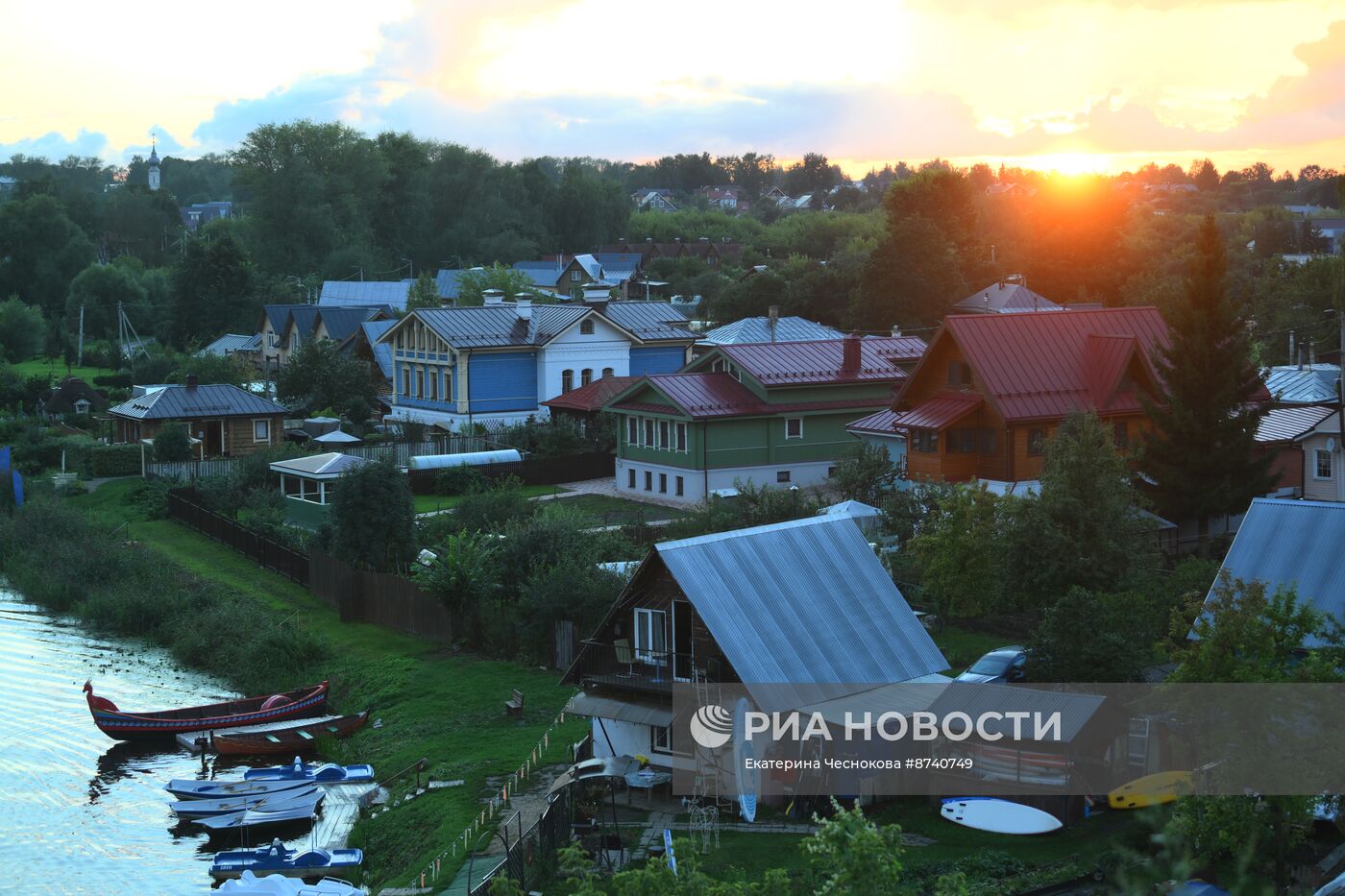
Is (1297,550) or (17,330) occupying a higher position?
(17,330)

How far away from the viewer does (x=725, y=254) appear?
15888 cm

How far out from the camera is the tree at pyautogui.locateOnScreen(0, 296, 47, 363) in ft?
361

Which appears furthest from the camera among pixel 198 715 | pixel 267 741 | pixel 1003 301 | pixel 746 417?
pixel 1003 301

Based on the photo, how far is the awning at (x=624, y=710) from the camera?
84.0ft

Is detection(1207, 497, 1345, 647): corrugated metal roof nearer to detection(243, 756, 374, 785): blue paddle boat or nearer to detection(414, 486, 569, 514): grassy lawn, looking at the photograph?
detection(243, 756, 374, 785): blue paddle boat

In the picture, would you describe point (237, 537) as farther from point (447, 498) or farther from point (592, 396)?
point (592, 396)

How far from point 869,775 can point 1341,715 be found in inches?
300

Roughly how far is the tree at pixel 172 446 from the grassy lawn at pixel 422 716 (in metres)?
17.0

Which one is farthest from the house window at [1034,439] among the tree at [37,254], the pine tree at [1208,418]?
the tree at [37,254]

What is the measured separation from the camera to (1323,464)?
4688 cm

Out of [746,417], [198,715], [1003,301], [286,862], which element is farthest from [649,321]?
[286,862]

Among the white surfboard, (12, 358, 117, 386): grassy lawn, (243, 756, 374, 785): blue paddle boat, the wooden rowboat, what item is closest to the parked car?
the white surfboard

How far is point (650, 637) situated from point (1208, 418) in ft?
70.9

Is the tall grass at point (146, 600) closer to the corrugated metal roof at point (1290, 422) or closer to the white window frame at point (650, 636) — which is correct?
the white window frame at point (650, 636)
